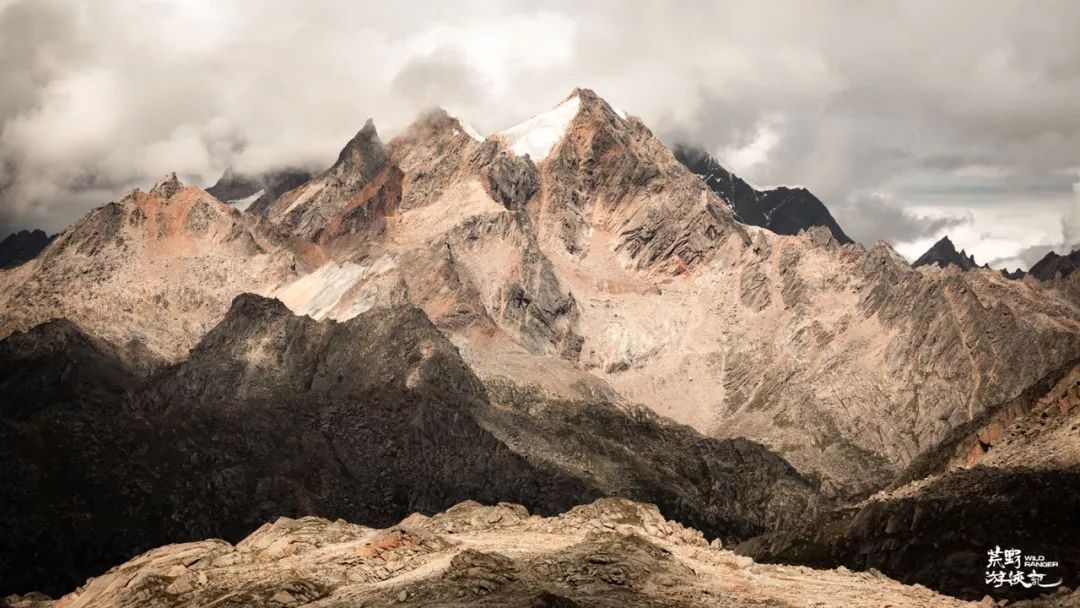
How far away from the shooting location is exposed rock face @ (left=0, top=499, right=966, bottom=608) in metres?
76.1

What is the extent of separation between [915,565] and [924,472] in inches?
2409

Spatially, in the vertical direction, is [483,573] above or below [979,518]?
below

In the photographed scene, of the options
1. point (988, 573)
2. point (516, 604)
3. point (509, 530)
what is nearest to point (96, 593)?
point (509, 530)

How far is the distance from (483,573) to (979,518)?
55878 mm

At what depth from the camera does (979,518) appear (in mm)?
115375

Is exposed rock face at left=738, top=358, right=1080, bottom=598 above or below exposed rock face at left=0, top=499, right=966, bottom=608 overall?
above

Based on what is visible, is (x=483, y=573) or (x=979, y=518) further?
(x=979, y=518)

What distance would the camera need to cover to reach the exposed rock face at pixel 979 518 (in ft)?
348

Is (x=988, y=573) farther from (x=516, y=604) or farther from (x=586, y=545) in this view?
(x=516, y=604)

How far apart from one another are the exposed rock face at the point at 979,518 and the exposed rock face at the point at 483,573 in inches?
884

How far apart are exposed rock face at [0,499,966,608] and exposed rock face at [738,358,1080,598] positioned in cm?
2246

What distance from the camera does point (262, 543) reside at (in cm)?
9612

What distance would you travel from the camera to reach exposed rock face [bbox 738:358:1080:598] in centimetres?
10619

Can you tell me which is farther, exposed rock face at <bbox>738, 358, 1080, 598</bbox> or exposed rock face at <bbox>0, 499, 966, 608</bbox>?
exposed rock face at <bbox>738, 358, 1080, 598</bbox>
